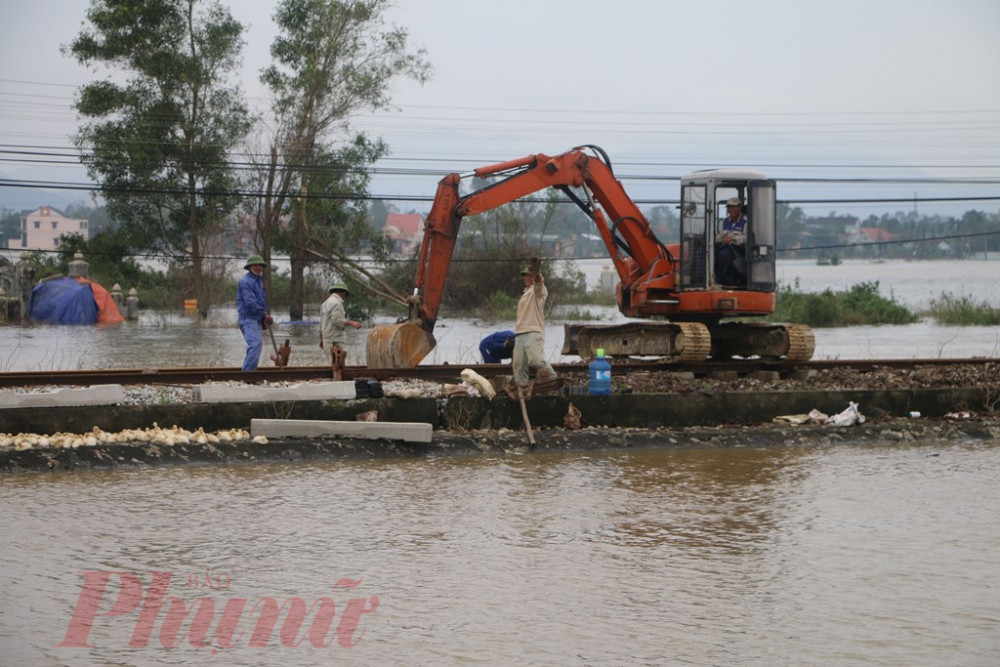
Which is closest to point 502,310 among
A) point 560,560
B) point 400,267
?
point 400,267

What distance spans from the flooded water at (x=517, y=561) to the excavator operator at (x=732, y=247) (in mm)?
4216

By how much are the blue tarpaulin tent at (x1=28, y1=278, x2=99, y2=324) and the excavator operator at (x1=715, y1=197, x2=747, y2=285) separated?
1059 inches

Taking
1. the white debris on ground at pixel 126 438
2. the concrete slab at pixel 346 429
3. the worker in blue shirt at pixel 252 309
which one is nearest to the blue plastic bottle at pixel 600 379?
the concrete slab at pixel 346 429

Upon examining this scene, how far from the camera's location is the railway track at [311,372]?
15375 millimetres

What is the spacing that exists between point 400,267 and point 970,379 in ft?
98.9

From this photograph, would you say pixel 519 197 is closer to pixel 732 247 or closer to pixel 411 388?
pixel 732 247

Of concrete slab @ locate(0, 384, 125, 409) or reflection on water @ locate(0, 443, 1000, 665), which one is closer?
reflection on water @ locate(0, 443, 1000, 665)

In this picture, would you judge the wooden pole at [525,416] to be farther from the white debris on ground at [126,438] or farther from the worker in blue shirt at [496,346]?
the worker in blue shirt at [496,346]

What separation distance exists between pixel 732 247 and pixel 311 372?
20.2 ft

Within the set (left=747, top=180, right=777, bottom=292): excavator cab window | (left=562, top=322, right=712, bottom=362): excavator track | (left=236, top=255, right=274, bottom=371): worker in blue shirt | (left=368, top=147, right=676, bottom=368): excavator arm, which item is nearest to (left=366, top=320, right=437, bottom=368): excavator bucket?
(left=368, top=147, right=676, bottom=368): excavator arm

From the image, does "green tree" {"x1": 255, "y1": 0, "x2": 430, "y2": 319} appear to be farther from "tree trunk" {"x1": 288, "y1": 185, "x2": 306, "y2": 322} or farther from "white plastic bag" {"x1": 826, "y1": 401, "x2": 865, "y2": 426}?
"white plastic bag" {"x1": 826, "y1": 401, "x2": 865, "y2": 426}

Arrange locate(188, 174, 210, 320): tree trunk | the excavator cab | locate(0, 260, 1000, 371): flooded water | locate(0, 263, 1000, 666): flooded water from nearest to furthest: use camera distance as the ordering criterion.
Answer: locate(0, 263, 1000, 666): flooded water
the excavator cab
locate(0, 260, 1000, 371): flooded water
locate(188, 174, 210, 320): tree trunk

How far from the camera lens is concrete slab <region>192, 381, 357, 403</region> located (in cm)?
1337

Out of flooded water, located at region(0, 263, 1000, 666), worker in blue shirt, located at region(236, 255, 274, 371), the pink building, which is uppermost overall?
the pink building
